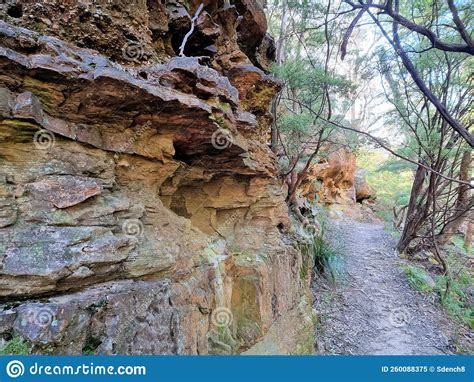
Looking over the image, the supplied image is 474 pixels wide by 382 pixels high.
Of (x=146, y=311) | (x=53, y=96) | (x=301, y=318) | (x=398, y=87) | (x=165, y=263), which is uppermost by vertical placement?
(x=398, y=87)

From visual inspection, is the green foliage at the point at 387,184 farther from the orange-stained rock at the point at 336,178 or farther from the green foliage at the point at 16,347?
the green foliage at the point at 16,347

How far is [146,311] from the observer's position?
2.38 m

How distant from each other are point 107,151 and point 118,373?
75.7 inches

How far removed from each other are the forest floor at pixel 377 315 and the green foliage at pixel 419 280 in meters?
0.15

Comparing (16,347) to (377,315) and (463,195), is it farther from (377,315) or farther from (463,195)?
(463,195)

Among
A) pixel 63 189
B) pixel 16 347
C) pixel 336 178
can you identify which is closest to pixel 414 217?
pixel 336 178

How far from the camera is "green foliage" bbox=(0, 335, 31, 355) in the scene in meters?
1.72

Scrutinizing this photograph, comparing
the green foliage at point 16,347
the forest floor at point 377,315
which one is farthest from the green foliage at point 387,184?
the green foliage at point 16,347

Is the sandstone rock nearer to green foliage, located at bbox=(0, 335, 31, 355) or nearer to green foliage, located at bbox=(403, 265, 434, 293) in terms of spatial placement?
green foliage, located at bbox=(0, 335, 31, 355)

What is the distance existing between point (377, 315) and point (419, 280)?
229 cm

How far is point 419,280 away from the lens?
7.32 m

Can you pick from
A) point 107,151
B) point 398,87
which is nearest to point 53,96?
point 107,151

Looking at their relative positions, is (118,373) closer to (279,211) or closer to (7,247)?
(7,247)

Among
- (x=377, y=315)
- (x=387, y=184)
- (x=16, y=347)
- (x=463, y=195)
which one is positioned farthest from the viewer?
(x=387, y=184)
